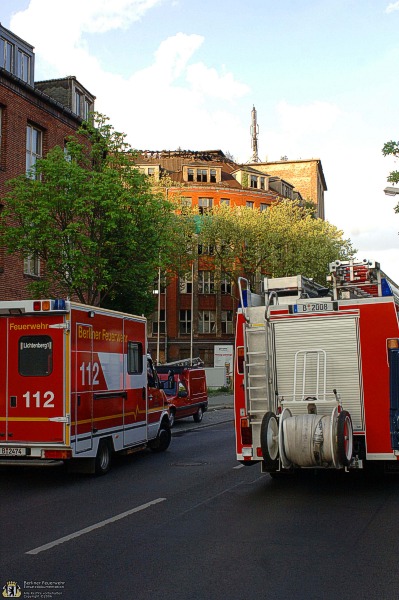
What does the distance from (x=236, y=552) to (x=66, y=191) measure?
14983 mm

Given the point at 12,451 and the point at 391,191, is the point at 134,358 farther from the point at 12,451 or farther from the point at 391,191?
the point at 391,191

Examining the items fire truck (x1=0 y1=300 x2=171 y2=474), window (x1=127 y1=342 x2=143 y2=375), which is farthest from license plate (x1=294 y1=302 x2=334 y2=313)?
window (x1=127 y1=342 x2=143 y2=375)

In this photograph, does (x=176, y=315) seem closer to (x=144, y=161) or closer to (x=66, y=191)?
(x=144, y=161)

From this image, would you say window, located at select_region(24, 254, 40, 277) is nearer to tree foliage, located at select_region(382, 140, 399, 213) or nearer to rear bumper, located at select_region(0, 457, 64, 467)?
tree foliage, located at select_region(382, 140, 399, 213)

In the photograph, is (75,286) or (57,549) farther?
(75,286)

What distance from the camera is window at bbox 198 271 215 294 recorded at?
65.9 meters

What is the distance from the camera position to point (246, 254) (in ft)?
161

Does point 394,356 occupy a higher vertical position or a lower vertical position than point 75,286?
lower

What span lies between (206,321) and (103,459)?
53.4 meters

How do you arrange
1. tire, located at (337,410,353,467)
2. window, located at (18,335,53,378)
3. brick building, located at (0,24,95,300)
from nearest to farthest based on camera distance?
tire, located at (337,410,353,467) → window, located at (18,335,53,378) → brick building, located at (0,24,95,300)

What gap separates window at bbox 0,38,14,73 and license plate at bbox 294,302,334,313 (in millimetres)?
21616

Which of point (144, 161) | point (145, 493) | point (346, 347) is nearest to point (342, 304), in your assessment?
point (346, 347)

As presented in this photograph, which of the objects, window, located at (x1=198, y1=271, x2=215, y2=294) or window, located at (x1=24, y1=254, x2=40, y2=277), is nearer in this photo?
window, located at (x1=24, y1=254, x2=40, y2=277)

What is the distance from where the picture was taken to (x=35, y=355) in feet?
37.6
